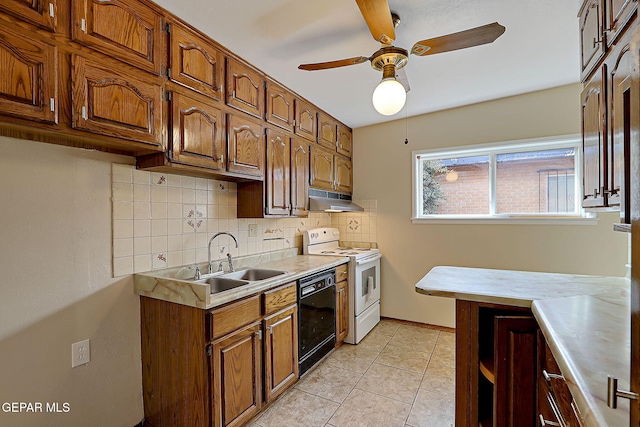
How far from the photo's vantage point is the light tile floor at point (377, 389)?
77.8 inches

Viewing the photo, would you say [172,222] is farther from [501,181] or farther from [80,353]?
[501,181]

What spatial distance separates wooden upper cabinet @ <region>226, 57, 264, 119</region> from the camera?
2.13 m

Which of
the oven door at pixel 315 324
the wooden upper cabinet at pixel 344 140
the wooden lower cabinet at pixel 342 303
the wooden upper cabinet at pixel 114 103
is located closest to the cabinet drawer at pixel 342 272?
the wooden lower cabinet at pixel 342 303

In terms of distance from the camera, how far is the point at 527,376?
1397mm

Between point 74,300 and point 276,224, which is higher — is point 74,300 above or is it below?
below

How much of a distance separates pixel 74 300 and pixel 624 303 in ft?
9.00

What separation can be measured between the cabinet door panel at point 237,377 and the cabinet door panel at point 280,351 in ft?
0.26

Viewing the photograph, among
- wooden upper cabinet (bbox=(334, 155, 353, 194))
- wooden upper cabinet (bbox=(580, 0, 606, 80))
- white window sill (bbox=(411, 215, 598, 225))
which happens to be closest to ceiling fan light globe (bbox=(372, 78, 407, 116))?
wooden upper cabinet (bbox=(580, 0, 606, 80))

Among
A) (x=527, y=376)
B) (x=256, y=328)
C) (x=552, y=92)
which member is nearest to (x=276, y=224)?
(x=256, y=328)

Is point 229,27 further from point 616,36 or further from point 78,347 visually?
point 78,347

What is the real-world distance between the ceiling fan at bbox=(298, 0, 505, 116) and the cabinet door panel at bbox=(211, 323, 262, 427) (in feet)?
5.27

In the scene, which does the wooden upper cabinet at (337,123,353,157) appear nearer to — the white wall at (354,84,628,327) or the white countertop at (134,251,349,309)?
the white wall at (354,84,628,327)

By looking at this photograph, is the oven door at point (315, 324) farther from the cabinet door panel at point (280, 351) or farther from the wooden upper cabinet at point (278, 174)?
the wooden upper cabinet at point (278, 174)

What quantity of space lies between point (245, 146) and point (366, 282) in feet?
6.47
